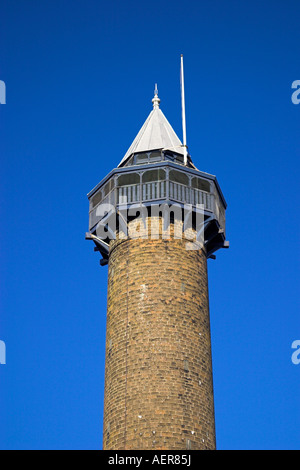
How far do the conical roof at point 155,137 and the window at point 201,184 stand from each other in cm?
218

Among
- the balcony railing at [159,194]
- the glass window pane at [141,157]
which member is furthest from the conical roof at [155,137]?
the balcony railing at [159,194]

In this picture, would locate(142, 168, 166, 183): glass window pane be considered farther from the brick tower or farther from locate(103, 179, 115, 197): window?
locate(103, 179, 115, 197): window

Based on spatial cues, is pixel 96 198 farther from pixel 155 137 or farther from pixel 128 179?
pixel 155 137

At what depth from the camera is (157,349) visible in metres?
39.9

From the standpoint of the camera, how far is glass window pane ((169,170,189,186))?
44.1 m

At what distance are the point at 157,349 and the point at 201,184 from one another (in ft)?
29.5

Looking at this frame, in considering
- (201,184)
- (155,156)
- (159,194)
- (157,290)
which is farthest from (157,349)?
(155,156)

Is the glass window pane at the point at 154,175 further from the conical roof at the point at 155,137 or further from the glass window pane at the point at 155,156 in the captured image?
the conical roof at the point at 155,137
